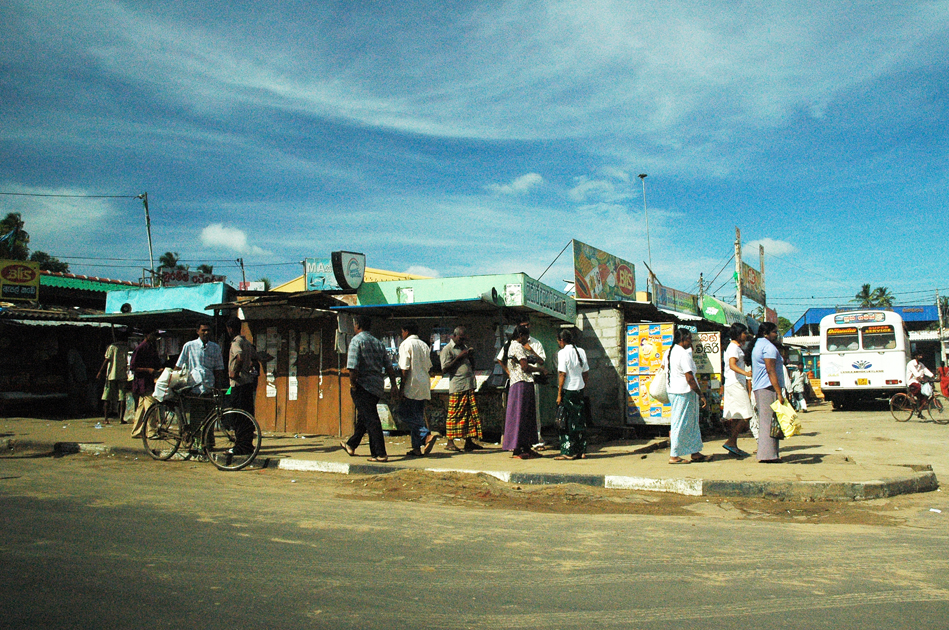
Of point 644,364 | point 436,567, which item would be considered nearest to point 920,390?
point 644,364

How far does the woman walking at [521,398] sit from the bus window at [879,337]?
17082 mm

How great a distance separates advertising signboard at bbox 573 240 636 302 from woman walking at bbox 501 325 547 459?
9.42m

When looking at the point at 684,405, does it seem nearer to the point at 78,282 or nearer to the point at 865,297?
the point at 78,282

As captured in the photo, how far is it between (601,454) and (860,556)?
5.19m

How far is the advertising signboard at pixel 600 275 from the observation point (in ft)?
61.7

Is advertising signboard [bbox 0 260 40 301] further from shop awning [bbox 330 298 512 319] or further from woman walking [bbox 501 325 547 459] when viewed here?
woman walking [bbox 501 325 547 459]

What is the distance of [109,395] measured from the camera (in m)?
14.1

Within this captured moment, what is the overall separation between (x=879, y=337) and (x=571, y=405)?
56.1ft

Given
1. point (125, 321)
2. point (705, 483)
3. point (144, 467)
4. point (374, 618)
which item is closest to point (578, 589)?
point (374, 618)

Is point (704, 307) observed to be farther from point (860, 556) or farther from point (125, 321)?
point (860, 556)

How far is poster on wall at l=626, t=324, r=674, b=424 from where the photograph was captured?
11.9 m

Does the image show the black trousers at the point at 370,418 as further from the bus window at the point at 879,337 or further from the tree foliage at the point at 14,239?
the tree foliage at the point at 14,239

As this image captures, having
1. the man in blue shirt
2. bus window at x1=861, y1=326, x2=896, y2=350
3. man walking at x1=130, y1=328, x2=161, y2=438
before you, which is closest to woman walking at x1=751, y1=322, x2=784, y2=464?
the man in blue shirt

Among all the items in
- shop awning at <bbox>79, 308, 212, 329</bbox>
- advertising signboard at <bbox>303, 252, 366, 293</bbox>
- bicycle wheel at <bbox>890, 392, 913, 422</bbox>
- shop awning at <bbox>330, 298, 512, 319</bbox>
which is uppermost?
advertising signboard at <bbox>303, 252, 366, 293</bbox>
